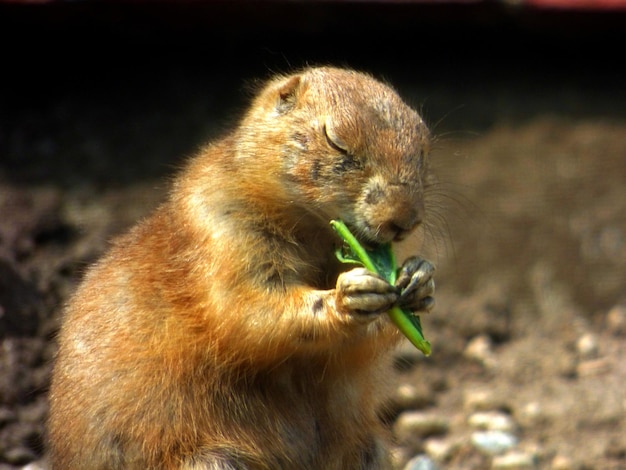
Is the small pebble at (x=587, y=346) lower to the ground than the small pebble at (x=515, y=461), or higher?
higher

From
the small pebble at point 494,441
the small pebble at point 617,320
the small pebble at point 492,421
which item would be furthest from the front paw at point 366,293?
the small pebble at point 617,320

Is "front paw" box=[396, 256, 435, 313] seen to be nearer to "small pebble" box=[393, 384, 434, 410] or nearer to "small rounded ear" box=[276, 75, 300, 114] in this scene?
"small rounded ear" box=[276, 75, 300, 114]

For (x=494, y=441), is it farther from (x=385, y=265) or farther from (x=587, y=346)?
(x=385, y=265)

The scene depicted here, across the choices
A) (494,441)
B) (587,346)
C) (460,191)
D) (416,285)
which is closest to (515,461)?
(494,441)

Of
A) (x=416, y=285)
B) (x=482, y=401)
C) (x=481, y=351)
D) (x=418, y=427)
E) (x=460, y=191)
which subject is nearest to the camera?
(x=416, y=285)

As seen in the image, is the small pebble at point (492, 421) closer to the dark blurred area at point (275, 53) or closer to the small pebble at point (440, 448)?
the small pebble at point (440, 448)

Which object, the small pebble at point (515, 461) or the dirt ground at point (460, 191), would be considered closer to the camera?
the small pebble at point (515, 461)

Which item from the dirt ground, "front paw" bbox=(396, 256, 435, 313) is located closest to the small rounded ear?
"front paw" bbox=(396, 256, 435, 313)
